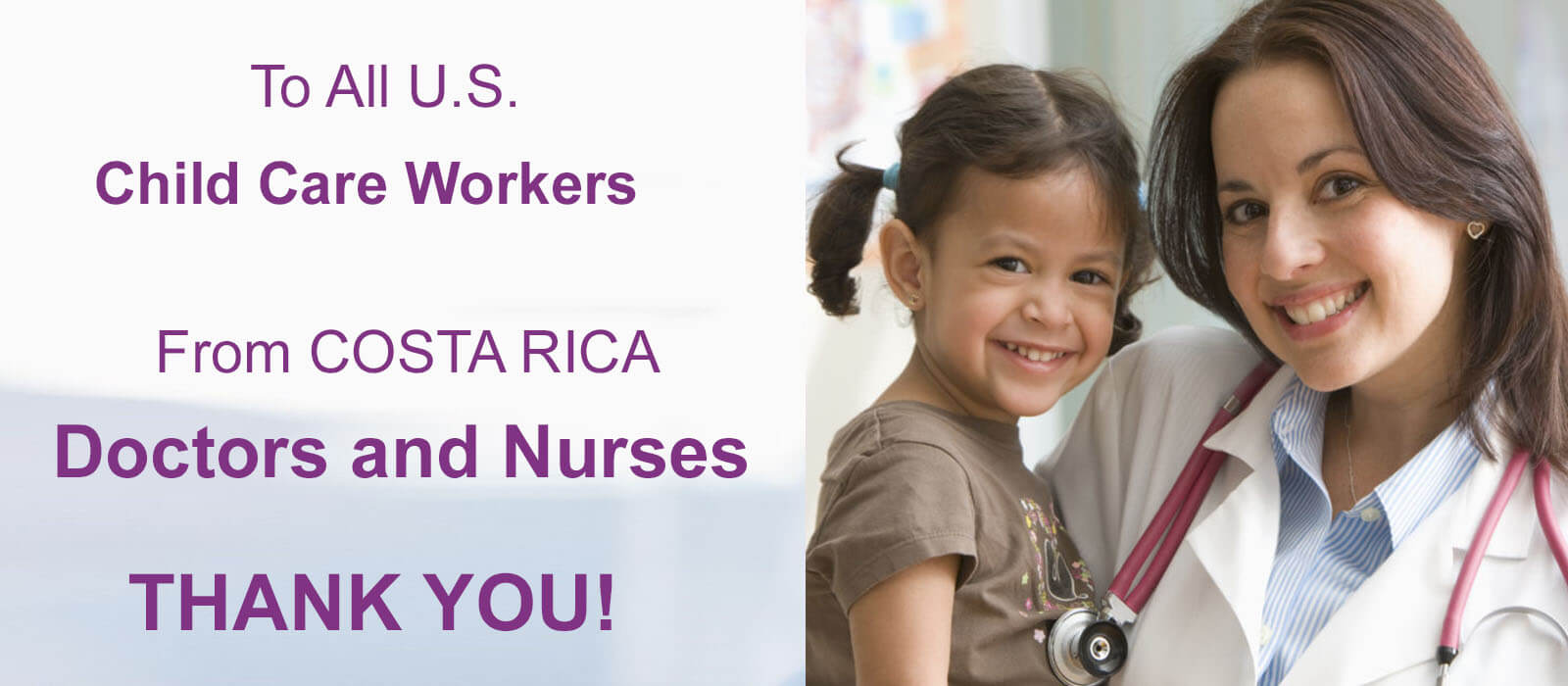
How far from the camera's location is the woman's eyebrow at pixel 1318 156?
121 centimetres

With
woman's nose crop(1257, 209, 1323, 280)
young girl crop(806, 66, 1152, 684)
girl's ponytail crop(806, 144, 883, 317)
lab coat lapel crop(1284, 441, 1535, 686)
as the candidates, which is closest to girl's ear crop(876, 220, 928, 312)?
young girl crop(806, 66, 1152, 684)

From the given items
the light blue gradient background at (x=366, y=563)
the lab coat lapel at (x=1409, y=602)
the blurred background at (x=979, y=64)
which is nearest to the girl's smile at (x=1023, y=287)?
the lab coat lapel at (x=1409, y=602)

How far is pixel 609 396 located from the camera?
95 cm

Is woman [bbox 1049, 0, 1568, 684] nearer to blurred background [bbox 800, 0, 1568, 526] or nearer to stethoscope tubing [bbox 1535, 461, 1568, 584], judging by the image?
stethoscope tubing [bbox 1535, 461, 1568, 584]

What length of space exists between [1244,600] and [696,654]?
1.90 feet

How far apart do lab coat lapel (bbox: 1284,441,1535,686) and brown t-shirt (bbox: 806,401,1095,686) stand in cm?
24

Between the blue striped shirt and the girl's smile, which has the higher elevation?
the girl's smile

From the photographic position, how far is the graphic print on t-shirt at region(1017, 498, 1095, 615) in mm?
1295

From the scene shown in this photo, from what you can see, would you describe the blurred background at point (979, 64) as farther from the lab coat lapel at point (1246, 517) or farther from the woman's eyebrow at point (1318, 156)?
the woman's eyebrow at point (1318, 156)

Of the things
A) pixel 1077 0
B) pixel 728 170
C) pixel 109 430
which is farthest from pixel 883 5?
pixel 109 430

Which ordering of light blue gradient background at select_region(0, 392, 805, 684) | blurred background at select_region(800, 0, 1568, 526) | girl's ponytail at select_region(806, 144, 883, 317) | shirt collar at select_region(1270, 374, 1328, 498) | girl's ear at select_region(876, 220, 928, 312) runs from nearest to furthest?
light blue gradient background at select_region(0, 392, 805, 684) → shirt collar at select_region(1270, 374, 1328, 498) → girl's ear at select_region(876, 220, 928, 312) → girl's ponytail at select_region(806, 144, 883, 317) → blurred background at select_region(800, 0, 1568, 526)

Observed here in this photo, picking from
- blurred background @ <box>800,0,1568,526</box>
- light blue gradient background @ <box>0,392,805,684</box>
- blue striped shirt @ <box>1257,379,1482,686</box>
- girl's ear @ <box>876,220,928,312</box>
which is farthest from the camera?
blurred background @ <box>800,0,1568,526</box>

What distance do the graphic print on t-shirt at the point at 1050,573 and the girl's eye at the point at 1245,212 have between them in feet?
1.14

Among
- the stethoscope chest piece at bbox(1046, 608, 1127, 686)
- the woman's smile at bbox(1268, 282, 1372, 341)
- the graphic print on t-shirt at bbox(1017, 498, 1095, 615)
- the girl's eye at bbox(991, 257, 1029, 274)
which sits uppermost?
the girl's eye at bbox(991, 257, 1029, 274)
